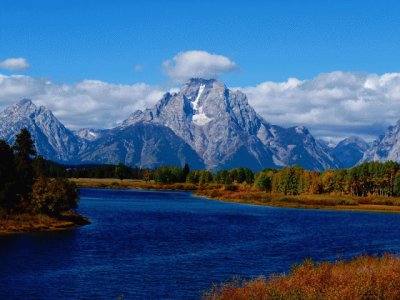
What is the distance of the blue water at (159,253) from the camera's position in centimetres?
5200

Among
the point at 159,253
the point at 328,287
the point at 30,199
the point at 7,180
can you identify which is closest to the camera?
the point at 328,287

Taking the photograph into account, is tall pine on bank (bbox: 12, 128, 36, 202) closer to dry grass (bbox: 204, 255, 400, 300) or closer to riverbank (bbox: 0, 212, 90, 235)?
riverbank (bbox: 0, 212, 90, 235)

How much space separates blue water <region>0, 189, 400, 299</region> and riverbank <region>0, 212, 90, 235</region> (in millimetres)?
3890

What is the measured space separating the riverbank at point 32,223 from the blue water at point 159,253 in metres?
3.89


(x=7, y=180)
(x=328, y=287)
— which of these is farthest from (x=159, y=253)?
(x=7, y=180)

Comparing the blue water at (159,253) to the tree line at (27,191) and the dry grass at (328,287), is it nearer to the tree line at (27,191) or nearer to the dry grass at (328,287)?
the tree line at (27,191)

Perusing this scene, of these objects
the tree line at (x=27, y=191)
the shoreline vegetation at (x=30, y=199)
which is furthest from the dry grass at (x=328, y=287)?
the tree line at (x=27, y=191)

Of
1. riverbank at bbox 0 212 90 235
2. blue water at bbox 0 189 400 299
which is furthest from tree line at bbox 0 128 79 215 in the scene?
blue water at bbox 0 189 400 299

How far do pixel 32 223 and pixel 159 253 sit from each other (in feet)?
115

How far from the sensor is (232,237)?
95000mm

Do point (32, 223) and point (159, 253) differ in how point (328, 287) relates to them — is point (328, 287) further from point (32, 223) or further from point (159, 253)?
point (32, 223)

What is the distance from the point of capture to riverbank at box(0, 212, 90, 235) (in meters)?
93.4

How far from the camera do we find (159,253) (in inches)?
2908

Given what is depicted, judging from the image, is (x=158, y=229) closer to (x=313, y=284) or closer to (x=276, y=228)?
(x=276, y=228)
